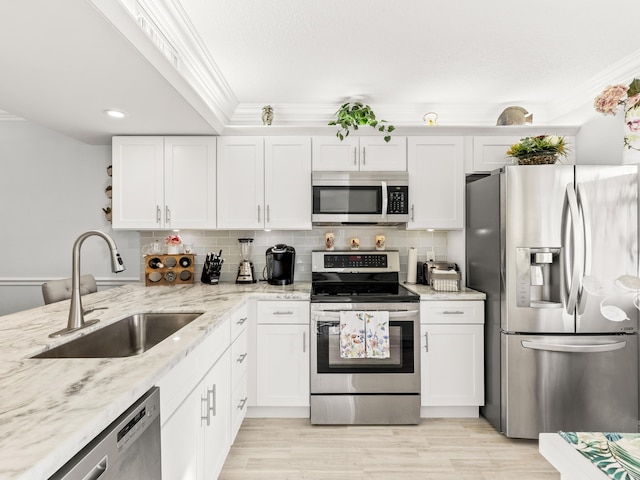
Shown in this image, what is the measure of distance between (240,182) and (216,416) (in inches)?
70.7

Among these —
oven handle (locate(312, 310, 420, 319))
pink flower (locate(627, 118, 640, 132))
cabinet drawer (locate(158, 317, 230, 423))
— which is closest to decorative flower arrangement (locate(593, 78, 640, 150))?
pink flower (locate(627, 118, 640, 132))

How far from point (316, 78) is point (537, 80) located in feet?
5.36

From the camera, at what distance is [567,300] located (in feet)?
7.73

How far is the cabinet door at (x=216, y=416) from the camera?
5.55ft

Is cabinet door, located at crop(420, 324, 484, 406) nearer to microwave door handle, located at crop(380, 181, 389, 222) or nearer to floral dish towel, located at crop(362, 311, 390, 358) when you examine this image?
floral dish towel, located at crop(362, 311, 390, 358)

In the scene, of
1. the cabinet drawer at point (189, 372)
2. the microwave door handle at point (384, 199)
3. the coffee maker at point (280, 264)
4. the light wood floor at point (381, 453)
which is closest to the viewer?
the cabinet drawer at point (189, 372)

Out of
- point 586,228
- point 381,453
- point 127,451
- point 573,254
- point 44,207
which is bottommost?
point 381,453

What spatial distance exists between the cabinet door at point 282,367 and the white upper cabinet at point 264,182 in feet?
2.84

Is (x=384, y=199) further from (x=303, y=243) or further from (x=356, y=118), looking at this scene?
(x=303, y=243)

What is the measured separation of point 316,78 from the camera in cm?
264

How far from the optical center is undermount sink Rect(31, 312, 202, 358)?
1639mm

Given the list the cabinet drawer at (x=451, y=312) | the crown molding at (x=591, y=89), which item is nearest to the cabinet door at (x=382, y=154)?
the cabinet drawer at (x=451, y=312)

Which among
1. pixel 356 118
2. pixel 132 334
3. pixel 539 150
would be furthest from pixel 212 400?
pixel 539 150

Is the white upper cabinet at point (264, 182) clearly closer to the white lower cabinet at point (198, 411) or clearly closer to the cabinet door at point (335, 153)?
the cabinet door at point (335, 153)
